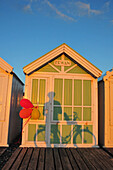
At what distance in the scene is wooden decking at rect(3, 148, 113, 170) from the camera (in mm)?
3359

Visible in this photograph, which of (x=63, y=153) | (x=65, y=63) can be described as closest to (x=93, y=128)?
A: (x=63, y=153)

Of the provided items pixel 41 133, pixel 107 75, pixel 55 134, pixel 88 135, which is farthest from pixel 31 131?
pixel 107 75

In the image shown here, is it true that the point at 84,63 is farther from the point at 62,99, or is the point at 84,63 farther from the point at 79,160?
the point at 79,160

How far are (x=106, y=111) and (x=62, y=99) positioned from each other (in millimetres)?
1971

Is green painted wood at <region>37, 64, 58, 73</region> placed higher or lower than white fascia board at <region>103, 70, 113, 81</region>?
higher

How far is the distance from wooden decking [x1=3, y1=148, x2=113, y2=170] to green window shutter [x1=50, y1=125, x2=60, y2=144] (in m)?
0.52

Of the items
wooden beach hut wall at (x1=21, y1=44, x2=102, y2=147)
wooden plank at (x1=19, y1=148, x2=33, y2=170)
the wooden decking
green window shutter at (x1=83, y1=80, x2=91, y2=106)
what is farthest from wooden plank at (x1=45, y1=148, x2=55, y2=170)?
green window shutter at (x1=83, y1=80, x2=91, y2=106)

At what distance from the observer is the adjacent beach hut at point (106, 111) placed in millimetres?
5310

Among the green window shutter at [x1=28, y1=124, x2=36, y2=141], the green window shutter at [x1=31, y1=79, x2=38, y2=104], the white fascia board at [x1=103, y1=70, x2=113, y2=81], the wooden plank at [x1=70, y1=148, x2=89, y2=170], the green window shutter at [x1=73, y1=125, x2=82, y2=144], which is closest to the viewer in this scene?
the wooden plank at [x1=70, y1=148, x2=89, y2=170]

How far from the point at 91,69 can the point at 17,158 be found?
4.17 meters

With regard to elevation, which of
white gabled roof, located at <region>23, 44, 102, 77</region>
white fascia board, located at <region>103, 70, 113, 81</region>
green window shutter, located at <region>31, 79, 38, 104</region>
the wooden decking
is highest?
white gabled roof, located at <region>23, 44, 102, 77</region>

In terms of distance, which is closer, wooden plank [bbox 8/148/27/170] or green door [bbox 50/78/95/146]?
wooden plank [bbox 8/148/27/170]

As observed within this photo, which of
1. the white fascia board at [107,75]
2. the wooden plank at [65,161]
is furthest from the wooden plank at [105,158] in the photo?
the white fascia board at [107,75]

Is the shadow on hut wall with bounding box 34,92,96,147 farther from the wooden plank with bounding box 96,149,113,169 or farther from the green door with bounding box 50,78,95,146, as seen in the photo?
the wooden plank with bounding box 96,149,113,169
